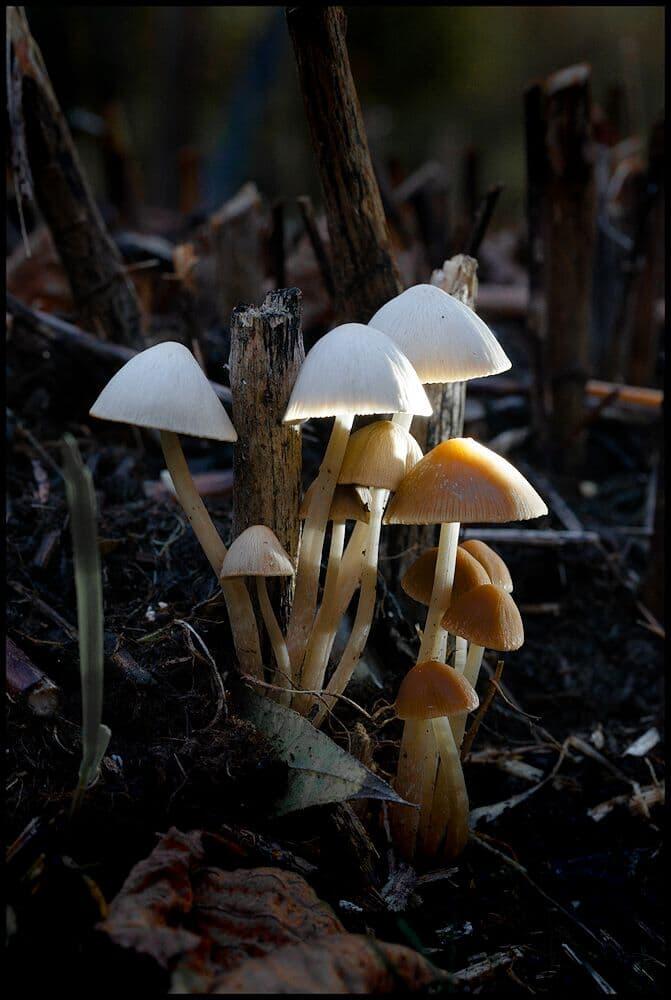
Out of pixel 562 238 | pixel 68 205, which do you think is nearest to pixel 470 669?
pixel 562 238

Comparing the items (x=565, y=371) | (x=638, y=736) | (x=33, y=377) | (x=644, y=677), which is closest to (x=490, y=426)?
(x=565, y=371)

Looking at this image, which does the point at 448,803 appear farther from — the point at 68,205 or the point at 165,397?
the point at 68,205

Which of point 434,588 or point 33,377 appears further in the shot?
point 33,377

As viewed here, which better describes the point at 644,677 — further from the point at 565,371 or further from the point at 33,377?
the point at 33,377

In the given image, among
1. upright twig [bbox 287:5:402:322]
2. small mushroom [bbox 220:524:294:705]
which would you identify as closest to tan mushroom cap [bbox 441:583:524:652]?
small mushroom [bbox 220:524:294:705]

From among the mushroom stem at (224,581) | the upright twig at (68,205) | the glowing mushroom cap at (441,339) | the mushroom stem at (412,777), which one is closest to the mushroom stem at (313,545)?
the mushroom stem at (224,581)

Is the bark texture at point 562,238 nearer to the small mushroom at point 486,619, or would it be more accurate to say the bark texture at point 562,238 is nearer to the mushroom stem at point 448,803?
the small mushroom at point 486,619
